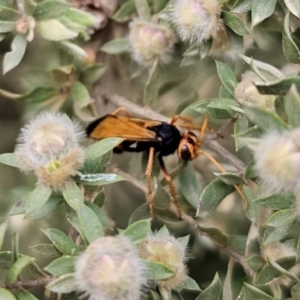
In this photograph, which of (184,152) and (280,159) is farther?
(184,152)

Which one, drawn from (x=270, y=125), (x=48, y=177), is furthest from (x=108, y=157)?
(x=270, y=125)

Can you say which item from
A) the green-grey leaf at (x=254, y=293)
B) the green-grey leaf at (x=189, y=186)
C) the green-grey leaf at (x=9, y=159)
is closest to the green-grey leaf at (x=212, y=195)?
the green-grey leaf at (x=189, y=186)

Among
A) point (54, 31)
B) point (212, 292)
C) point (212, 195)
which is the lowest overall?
point (212, 292)

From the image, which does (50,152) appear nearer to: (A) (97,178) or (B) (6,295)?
(A) (97,178)

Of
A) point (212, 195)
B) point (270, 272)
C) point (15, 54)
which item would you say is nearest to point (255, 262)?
point (270, 272)

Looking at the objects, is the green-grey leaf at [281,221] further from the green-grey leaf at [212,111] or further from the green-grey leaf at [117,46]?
the green-grey leaf at [117,46]

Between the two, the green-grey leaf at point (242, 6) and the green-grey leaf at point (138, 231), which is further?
the green-grey leaf at point (242, 6)

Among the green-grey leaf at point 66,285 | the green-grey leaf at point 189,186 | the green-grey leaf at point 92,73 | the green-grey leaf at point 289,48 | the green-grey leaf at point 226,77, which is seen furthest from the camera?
the green-grey leaf at point 92,73
